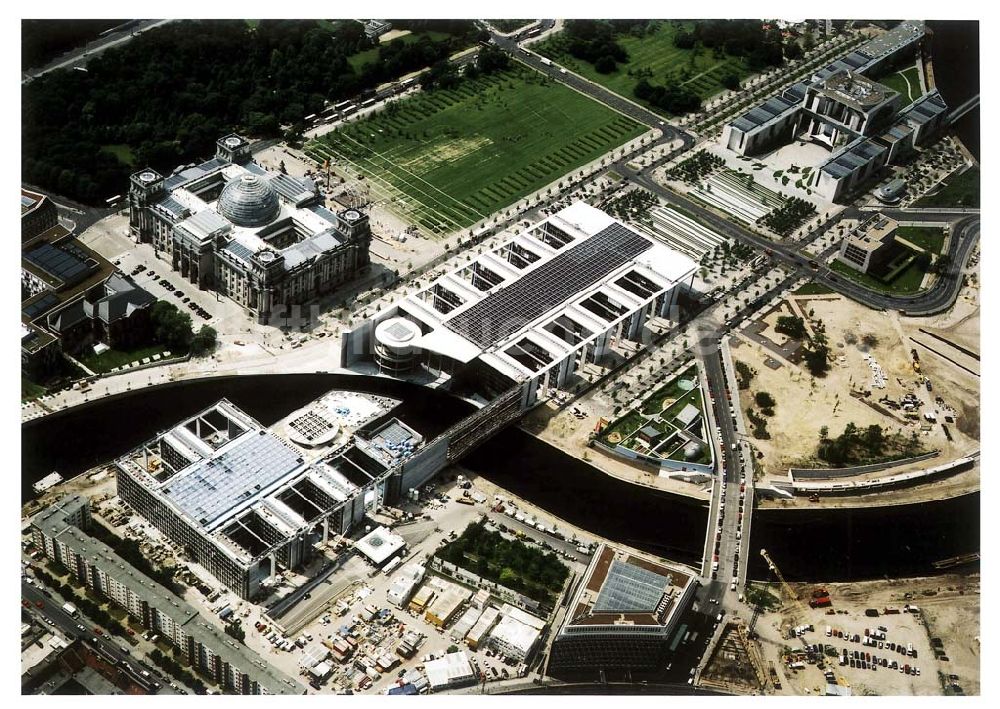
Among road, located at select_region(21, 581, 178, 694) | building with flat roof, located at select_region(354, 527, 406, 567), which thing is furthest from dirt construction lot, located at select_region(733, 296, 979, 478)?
road, located at select_region(21, 581, 178, 694)

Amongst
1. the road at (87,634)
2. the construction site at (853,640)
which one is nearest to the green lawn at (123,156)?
the road at (87,634)

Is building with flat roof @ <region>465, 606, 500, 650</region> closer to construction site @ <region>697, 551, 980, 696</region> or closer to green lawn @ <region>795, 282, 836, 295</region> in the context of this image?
construction site @ <region>697, 551, 980, 696</region>

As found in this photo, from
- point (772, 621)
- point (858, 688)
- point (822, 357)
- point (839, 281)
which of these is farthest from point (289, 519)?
point (839, 281)

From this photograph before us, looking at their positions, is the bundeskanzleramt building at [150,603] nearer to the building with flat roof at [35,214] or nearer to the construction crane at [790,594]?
the building with flat roof at [35,214]

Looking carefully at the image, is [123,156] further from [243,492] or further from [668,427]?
[668,427]

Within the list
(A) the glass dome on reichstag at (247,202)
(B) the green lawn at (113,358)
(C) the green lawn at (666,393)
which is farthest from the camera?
(A) the glass dome on reichstag at (247,202)

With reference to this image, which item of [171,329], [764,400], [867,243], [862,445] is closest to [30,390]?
[171,329]
